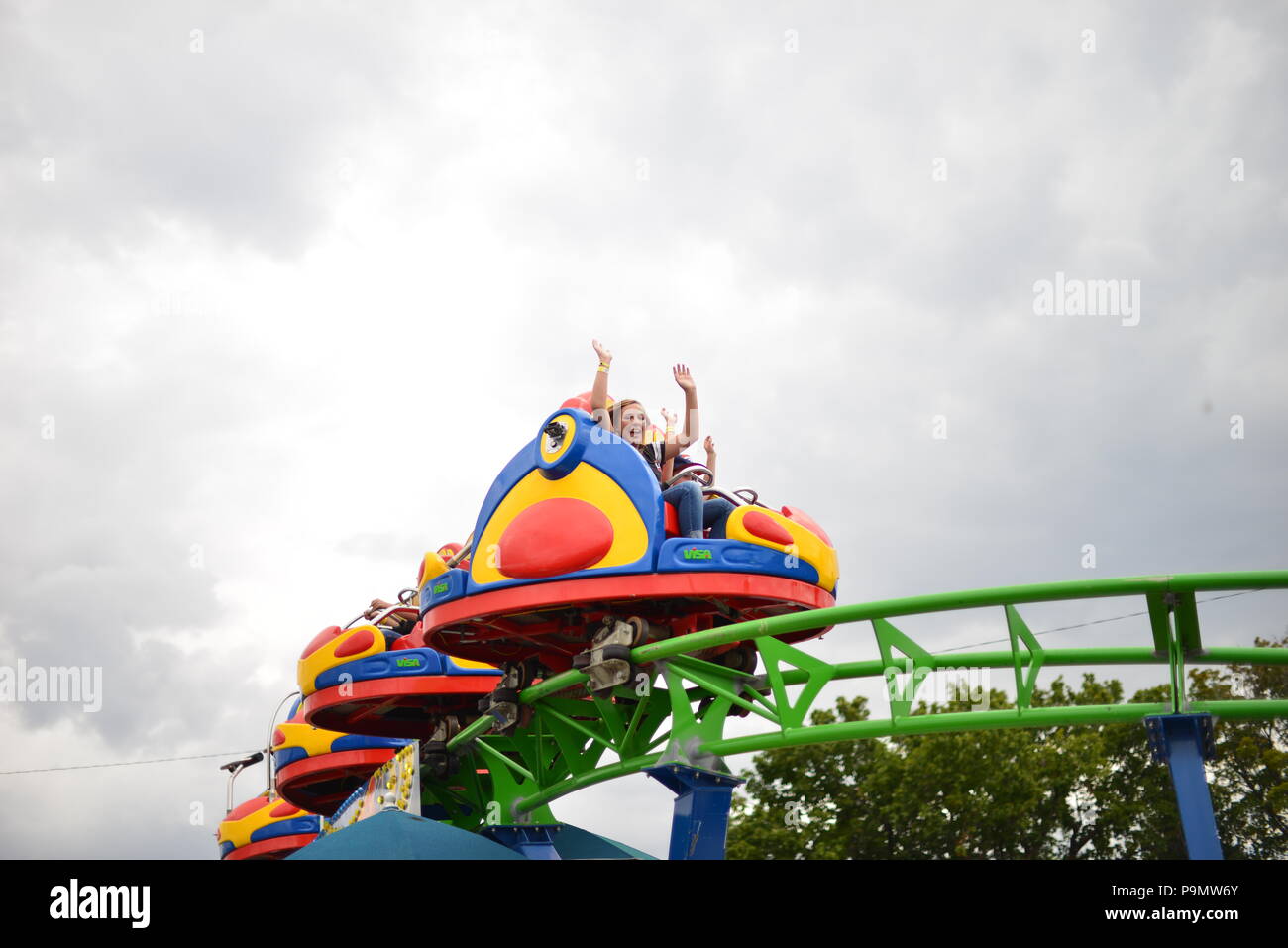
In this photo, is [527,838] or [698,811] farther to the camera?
[527,838]

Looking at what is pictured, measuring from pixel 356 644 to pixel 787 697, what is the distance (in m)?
6.11

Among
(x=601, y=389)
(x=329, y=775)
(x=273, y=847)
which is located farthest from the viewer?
(x=273, y=847)

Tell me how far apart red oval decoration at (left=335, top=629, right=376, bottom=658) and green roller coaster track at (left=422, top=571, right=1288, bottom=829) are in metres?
1.47

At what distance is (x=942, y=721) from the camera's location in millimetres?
9703

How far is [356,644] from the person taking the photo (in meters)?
15.3

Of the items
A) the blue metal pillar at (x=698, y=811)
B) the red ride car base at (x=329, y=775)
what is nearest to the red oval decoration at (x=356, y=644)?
the red ride car base at (x=329, y=775)

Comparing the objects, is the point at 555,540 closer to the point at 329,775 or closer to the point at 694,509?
the point at 694,509

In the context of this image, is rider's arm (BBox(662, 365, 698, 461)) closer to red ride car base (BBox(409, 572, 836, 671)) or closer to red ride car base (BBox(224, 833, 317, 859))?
red ride car base (BBox(409, 572, 836, 671))

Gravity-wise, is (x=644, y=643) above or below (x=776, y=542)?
below

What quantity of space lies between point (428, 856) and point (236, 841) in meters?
13.4

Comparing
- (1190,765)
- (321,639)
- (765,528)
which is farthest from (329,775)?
(1190,765)

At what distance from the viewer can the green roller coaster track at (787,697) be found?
29.9ft
